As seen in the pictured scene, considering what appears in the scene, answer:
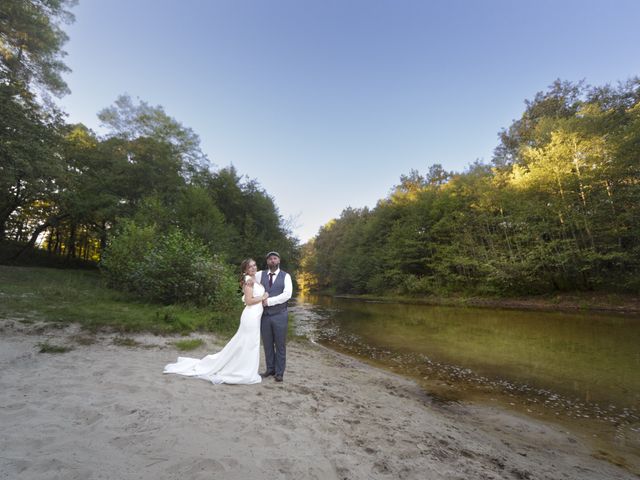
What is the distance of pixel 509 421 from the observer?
467 centimetres

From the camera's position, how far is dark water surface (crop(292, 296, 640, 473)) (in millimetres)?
4845

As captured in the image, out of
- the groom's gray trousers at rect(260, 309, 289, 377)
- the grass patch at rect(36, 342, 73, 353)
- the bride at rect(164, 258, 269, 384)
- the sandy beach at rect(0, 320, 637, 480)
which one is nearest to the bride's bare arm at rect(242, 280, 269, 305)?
the bride at rect(164, 258, 269, 384)

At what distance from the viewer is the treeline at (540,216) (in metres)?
20.2

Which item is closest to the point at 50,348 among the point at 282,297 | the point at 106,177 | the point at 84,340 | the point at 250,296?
the point at 84,340

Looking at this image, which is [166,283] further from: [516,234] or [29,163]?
[516,234]

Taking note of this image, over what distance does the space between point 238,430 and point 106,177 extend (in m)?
28.6

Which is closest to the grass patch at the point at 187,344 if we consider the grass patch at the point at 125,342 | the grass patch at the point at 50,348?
the grass patch at the point at 125,342

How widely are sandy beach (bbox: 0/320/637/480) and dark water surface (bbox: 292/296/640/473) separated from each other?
2.39 ft

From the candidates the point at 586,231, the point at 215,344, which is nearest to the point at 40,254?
the point at 215,344

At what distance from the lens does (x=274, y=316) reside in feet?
17.6

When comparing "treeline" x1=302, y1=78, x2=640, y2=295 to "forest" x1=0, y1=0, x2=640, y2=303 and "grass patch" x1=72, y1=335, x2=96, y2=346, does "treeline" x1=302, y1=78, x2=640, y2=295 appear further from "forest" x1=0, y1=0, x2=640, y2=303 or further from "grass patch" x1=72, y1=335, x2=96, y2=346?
"grass patch" x1=72, y1=335, x2=96, y2=346

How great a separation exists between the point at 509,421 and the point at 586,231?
24.3 metres

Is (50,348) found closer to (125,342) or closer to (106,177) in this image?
(125,342)

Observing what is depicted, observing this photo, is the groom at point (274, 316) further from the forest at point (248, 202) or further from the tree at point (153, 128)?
the tree at point (153, 128)
